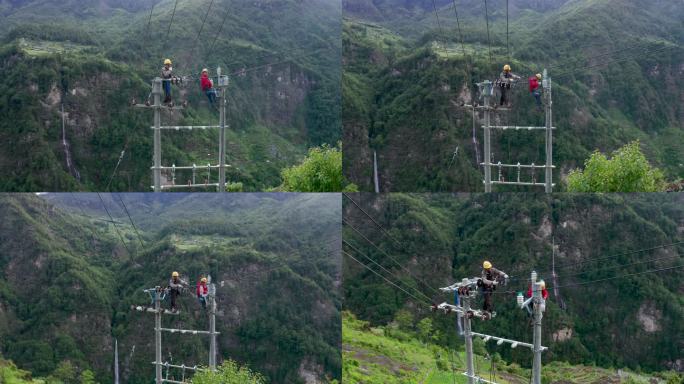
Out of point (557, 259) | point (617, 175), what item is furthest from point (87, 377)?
point (617, 175)

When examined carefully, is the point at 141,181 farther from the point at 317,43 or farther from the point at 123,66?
the point at 317,43

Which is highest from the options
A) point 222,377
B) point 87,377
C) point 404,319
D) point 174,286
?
point 174,286

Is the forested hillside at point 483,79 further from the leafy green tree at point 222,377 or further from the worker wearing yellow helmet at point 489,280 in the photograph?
the worker wearing yellow helmet at point 489,280

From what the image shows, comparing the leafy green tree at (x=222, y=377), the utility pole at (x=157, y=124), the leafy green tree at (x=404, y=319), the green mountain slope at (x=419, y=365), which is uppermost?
the utility pole at (x=157, y=124)

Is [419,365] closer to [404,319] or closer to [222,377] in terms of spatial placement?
[404,319]

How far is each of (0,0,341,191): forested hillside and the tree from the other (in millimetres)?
9191

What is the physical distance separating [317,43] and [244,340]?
461 inches

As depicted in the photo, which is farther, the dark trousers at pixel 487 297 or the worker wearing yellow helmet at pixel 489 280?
the dark trousers at pixel 487 297

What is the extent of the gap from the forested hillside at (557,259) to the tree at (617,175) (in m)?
0.42

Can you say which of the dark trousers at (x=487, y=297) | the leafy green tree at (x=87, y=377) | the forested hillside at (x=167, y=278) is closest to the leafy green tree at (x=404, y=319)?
the forested hillside at (x=167, y=278)

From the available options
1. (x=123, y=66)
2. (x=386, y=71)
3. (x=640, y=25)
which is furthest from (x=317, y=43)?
(x=640, y=25)

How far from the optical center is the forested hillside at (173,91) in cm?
3369

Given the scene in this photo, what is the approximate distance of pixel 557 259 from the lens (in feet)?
100

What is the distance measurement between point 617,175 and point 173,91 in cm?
1594
